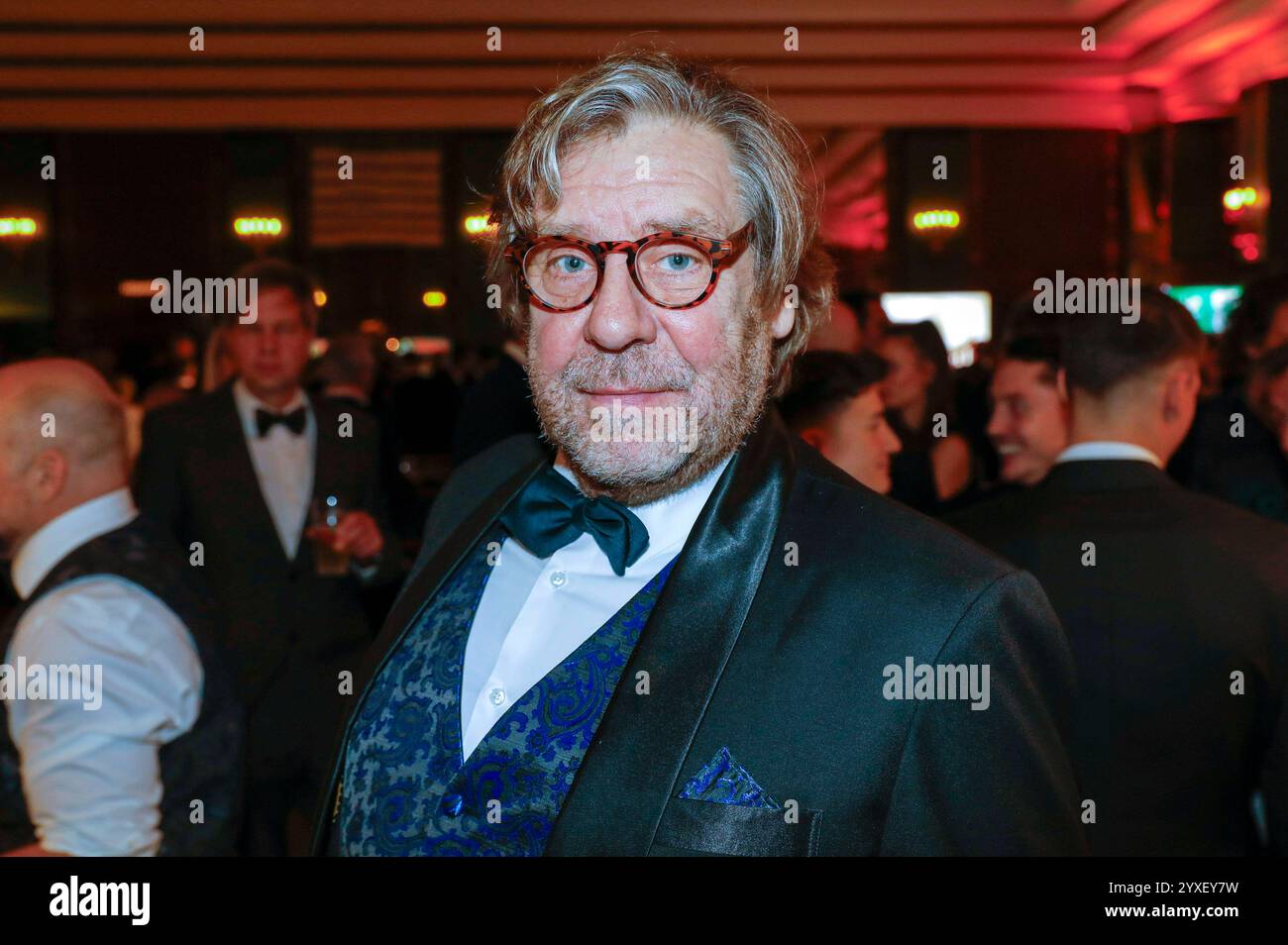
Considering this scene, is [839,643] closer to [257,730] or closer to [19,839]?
[19,839]

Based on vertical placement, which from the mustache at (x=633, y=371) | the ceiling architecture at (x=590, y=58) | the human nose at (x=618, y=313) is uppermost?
the ceiling architecture at (x=590, y=58)

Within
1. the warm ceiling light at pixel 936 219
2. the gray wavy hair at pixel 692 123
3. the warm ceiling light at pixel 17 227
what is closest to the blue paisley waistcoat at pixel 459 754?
the gray wavy hair at pixel 692 123

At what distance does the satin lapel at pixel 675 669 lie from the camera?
3.60ft

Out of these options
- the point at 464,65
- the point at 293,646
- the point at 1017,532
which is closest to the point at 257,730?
the point at 293,646

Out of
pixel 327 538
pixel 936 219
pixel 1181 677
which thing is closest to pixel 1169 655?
pixel 1181 677

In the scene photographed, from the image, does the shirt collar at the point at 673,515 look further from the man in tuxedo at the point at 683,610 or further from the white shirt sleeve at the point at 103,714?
the white shirt sleeve at the point at 103,714

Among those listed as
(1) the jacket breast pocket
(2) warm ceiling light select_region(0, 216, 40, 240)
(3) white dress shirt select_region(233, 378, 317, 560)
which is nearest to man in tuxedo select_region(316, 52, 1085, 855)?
(1) the jacket breast pocket

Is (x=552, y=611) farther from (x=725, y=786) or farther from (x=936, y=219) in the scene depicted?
(x=936, y=219)

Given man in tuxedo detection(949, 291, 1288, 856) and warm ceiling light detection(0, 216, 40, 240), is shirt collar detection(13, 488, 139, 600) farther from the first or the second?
warm ceiling light detection(0, 216, 40, 240)

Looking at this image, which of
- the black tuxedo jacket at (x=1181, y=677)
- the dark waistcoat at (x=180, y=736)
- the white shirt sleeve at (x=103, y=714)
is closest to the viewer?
the white shirt sleeve at (x=103, y=714)

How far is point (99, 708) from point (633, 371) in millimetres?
955

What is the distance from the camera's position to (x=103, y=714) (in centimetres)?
166

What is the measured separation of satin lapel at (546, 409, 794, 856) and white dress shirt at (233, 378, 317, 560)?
208 centimetres

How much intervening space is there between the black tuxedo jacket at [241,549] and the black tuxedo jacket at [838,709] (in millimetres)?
1974
